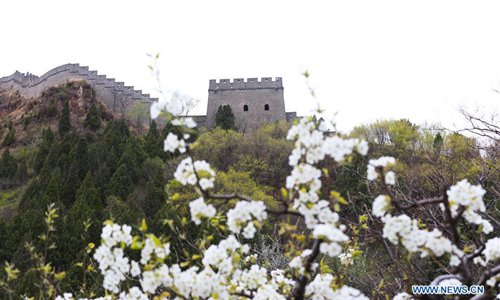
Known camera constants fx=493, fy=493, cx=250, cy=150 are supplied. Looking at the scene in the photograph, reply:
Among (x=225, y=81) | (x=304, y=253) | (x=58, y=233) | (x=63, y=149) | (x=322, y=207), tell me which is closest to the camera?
(x=322, y=207)

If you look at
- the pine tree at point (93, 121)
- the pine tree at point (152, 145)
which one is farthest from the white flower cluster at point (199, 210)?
the pine tree at point (93, 121)

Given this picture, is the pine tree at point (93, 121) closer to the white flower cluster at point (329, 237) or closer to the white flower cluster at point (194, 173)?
the white flower cluster at point (194, 173)

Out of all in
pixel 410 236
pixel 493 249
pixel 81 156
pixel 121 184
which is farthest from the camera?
A: pixel 81 156

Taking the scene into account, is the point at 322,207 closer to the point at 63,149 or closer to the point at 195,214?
the point at 195,214

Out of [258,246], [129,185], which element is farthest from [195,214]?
[129,185]

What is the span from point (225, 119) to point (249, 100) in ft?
17.5

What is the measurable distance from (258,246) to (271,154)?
11562 millimetres

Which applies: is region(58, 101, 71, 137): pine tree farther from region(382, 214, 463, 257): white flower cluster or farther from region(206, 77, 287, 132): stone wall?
region(382, 214, 463, 257): white flower cluster

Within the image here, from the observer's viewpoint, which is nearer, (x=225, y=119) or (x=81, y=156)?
(x=81, y=156)

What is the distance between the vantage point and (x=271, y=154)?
962 inches

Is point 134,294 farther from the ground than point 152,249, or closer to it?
closer to it

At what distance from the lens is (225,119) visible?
31797 mm

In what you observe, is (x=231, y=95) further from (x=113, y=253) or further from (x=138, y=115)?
(x=113, y=253)

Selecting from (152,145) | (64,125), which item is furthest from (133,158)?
(64,125)
